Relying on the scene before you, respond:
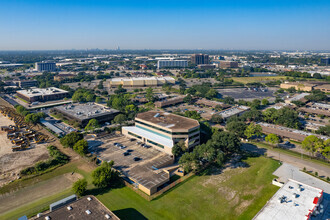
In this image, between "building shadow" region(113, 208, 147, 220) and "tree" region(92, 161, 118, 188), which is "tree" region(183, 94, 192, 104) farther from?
"building shadow" region(113, 208, 147, 220)

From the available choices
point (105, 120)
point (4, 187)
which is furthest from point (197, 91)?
point (4, 187)

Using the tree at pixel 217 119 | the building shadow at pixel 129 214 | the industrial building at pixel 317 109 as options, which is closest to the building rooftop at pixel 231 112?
the tree at pixel 217 119

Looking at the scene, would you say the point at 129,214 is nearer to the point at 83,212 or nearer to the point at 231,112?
the point at 83,212

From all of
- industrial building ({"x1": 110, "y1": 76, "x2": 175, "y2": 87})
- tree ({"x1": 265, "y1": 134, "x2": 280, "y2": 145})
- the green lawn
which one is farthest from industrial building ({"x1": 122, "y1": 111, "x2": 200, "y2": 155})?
industrial building ({"x1": 110, "y1": 76, "x2": 175, "y2": 87})

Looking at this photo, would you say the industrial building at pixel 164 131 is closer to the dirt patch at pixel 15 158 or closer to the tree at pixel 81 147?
the tree at pixel 81 147

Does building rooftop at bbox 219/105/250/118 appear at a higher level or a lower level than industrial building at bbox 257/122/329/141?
higher
